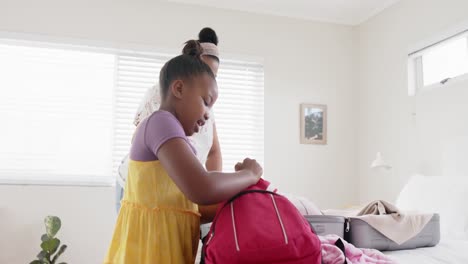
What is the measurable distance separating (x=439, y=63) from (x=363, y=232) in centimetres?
236

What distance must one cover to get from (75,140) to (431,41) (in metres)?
3.07

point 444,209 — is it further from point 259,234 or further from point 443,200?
point 259,234

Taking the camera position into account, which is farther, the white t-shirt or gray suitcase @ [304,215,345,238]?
the white t-shirt

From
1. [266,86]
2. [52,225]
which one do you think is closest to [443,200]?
[266,86]

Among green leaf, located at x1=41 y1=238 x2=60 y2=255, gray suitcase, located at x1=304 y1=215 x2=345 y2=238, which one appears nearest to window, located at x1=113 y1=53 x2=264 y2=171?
green leaf, located at x1=41 y1=238 x2=60 y2=255

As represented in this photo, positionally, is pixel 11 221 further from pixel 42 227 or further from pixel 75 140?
pixel 75 140

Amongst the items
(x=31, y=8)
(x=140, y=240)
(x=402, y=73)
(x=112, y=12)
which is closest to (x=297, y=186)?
(x=402, y=73)

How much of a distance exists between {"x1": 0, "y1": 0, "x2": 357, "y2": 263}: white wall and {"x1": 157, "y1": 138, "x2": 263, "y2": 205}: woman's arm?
115 inches

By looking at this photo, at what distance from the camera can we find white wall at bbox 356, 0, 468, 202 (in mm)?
3225

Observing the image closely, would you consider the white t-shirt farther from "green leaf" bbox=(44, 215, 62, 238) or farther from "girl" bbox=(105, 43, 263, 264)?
"green leaf" bbox=(44, 215, 62, 238)

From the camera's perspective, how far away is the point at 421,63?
3.69 meters

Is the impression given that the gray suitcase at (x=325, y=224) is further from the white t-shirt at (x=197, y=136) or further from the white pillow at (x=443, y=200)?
the white pillow at (x=443, y=200)

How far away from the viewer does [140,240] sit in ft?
3.21

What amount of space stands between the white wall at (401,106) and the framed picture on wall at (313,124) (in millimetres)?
395
